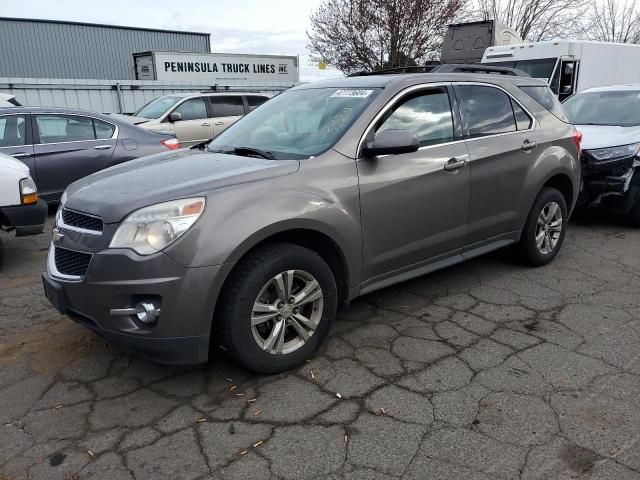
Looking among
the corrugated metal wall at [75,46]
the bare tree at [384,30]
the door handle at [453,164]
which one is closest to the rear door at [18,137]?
the door handle at [453,164]

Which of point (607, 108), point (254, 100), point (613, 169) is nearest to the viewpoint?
point (613, 169)

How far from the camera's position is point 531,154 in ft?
14.9

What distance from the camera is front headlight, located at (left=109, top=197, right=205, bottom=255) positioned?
2.73m

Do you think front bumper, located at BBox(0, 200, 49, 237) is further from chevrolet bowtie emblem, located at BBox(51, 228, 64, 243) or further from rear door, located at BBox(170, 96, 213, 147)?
rear door, located at BBox(170, 96, 213, 147)

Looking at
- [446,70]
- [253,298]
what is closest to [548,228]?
[446,70]

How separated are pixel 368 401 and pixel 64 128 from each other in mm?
6053

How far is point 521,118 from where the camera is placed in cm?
460

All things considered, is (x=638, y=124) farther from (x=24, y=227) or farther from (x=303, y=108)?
(x=24, y=227)

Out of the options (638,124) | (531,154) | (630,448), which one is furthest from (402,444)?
(638,124)

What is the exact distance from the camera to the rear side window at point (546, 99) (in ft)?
15.8

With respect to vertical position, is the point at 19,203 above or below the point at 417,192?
below

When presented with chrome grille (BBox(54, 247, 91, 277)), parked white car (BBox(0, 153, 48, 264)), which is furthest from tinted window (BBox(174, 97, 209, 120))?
chrome grille (BBox(54, 247, 91, 277))

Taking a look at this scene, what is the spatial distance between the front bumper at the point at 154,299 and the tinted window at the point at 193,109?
8872 mm

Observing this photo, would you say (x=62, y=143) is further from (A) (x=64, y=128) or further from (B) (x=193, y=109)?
(B) (x=193, y=109)
